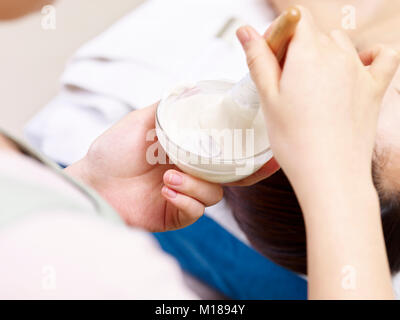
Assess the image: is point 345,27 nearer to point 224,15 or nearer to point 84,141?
point 224,15

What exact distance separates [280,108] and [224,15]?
921 mm

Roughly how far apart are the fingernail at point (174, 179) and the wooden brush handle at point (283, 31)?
0.82 feet

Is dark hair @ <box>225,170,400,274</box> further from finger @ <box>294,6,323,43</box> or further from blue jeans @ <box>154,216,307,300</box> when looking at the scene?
finger @ <box>294,6,323,43</box>


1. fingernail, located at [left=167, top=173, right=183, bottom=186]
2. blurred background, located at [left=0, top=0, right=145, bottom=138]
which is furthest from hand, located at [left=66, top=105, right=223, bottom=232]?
blurred background, located at [left=0, top=0, right=145, bottom=138]

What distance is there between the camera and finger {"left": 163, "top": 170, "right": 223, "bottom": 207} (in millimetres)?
679

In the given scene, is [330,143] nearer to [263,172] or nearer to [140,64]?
[263,172]

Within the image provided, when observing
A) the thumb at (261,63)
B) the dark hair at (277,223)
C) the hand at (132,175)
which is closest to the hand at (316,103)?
the thumb at (261,63)

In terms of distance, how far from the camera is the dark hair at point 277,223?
3.09 ft

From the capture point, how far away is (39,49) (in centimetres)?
151

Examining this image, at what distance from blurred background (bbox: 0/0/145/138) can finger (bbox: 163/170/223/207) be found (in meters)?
0.90

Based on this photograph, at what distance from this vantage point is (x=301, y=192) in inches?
19.2

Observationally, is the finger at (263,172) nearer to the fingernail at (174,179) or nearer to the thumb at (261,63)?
the fingernail at (174,179)

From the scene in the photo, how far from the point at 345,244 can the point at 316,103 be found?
152mm

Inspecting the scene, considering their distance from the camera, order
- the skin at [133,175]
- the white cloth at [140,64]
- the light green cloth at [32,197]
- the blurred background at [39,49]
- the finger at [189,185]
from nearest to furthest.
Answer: the light green cloth at [32,197], the finger at [189,185], the skin at [133,175], the white cloth at [140,64], the blurred background at [39,49]
